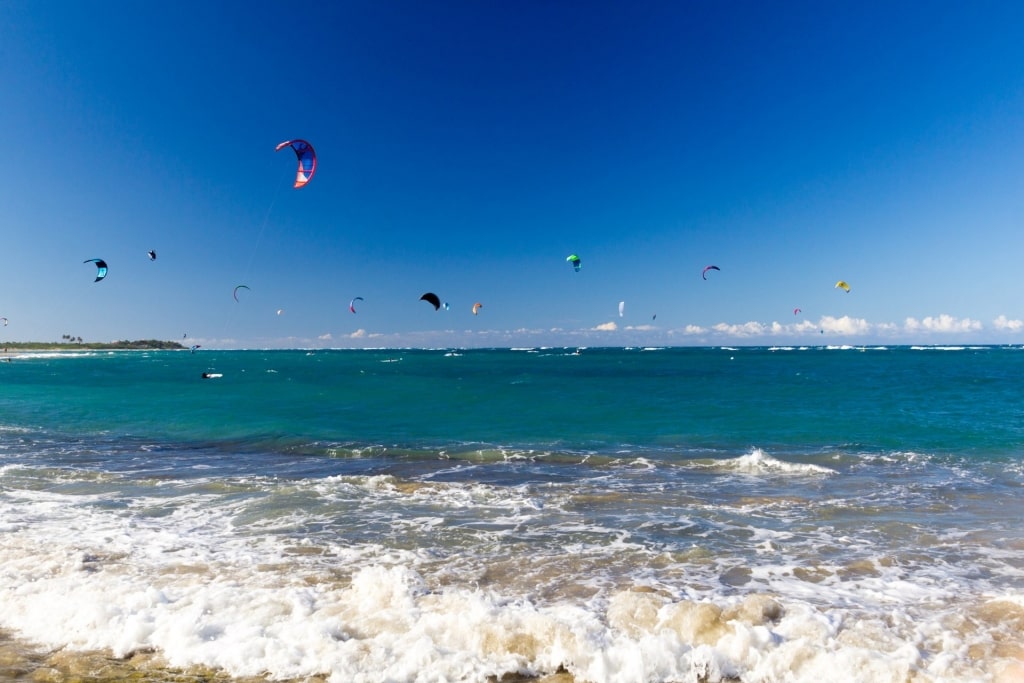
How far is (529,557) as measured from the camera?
8430 millimetres

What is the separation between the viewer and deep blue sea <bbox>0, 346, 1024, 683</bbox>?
5672mm

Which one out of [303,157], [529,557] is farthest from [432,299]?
[529,557]

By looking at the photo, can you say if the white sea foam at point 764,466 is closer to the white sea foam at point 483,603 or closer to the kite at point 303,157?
the white sea foam at point 483,603

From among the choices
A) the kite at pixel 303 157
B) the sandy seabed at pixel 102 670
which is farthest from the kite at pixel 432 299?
the sandy seabed at pixel 102 670

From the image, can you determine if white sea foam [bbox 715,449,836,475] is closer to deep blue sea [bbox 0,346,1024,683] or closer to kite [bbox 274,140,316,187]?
deep blue sea [bbox 0,346,1024,683]

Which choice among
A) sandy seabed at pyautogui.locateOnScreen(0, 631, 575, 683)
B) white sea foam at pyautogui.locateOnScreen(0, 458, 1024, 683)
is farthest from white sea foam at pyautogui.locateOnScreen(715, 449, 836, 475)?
sandy seabed at pyautogui.locateOnScreen(0, 631, 575, 683)

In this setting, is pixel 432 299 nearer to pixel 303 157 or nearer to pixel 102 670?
pixel 303 157

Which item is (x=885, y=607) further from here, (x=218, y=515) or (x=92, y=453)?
(x=92, y=453)

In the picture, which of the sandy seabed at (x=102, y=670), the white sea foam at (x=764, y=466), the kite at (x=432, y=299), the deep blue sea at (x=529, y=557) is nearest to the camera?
the sandy seabed at (x=102, y=670)

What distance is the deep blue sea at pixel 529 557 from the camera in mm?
5672

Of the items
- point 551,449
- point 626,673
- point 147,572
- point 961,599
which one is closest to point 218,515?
point 147,572

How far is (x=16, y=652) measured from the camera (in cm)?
563

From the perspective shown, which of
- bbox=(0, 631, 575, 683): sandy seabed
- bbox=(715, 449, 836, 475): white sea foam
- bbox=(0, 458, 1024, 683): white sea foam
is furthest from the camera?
bbox=(715, 449, 836, 475): white sea foam

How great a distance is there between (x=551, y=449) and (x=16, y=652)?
14.4m
